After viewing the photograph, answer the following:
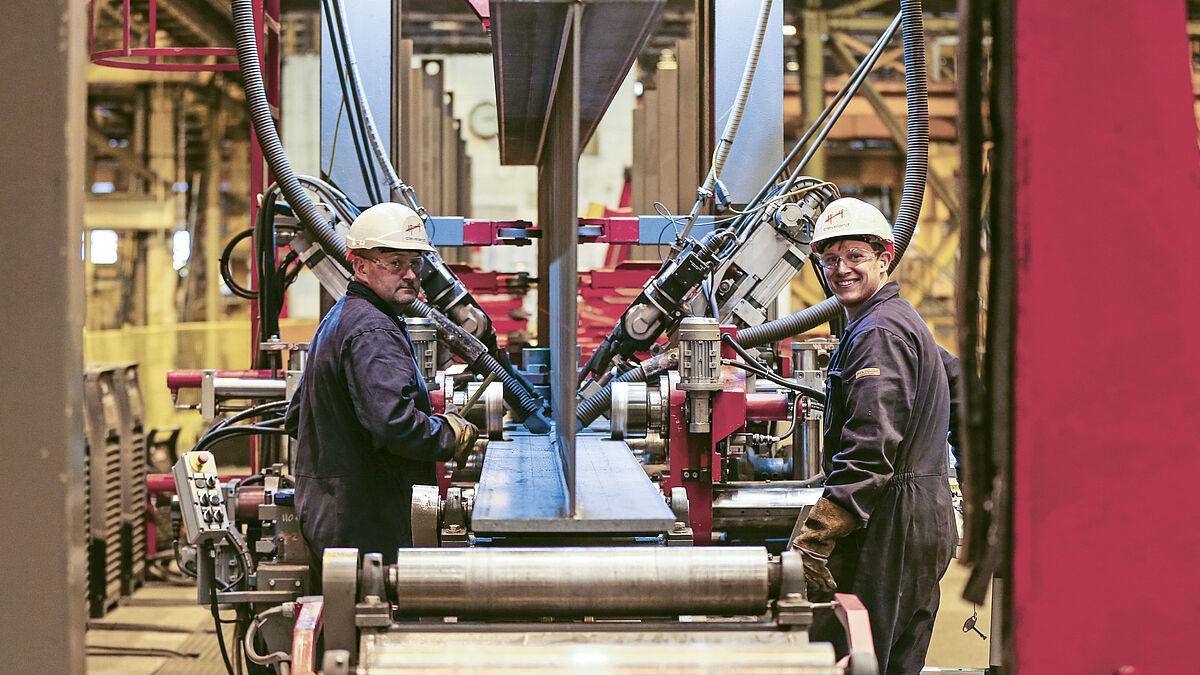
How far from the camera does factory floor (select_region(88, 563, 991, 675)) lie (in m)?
5.14

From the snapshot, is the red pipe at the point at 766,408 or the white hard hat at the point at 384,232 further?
the red pipe at the point at 766,408

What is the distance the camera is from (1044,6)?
150 centimetres

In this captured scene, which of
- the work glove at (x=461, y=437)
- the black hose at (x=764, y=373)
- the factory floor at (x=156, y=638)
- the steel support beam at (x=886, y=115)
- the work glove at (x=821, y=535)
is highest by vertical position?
the steel support beam at (x=886, y=115)

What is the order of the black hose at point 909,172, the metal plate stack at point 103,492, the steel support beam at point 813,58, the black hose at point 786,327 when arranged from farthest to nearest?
the steel support beam at point 813,58
the metal plate stack at point 103,492
the black hose at point 786,327
the black hose at point 909,172

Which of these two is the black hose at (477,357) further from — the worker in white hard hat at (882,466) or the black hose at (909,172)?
the worker in white hard hat at (882,466)

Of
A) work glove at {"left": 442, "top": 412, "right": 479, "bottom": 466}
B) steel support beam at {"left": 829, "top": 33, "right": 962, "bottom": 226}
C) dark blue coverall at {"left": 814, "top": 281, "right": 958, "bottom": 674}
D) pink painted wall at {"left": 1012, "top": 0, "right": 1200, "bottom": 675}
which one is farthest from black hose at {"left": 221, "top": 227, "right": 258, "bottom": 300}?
steel support beam at {"left": 829, "top": 33, "right": 962, "bottom": 226}

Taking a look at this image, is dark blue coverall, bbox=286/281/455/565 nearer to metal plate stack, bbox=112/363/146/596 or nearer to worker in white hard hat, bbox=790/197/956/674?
worker in white hard hat, bbox=790/197/956/674

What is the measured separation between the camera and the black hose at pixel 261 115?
10.1ft

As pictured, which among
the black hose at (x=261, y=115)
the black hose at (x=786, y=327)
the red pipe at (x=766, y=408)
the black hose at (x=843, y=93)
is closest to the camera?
the black hose at (x=261, y=115)

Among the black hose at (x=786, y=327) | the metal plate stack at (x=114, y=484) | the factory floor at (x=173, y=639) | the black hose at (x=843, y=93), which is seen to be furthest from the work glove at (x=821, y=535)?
the metal plate stack at (x=114, y=484)

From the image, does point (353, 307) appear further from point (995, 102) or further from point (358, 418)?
point (995, 102)

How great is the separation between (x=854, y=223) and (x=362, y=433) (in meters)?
1.71

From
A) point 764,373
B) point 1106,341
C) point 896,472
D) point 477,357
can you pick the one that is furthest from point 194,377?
point 1106,341

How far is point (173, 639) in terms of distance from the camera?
563 centimetres
